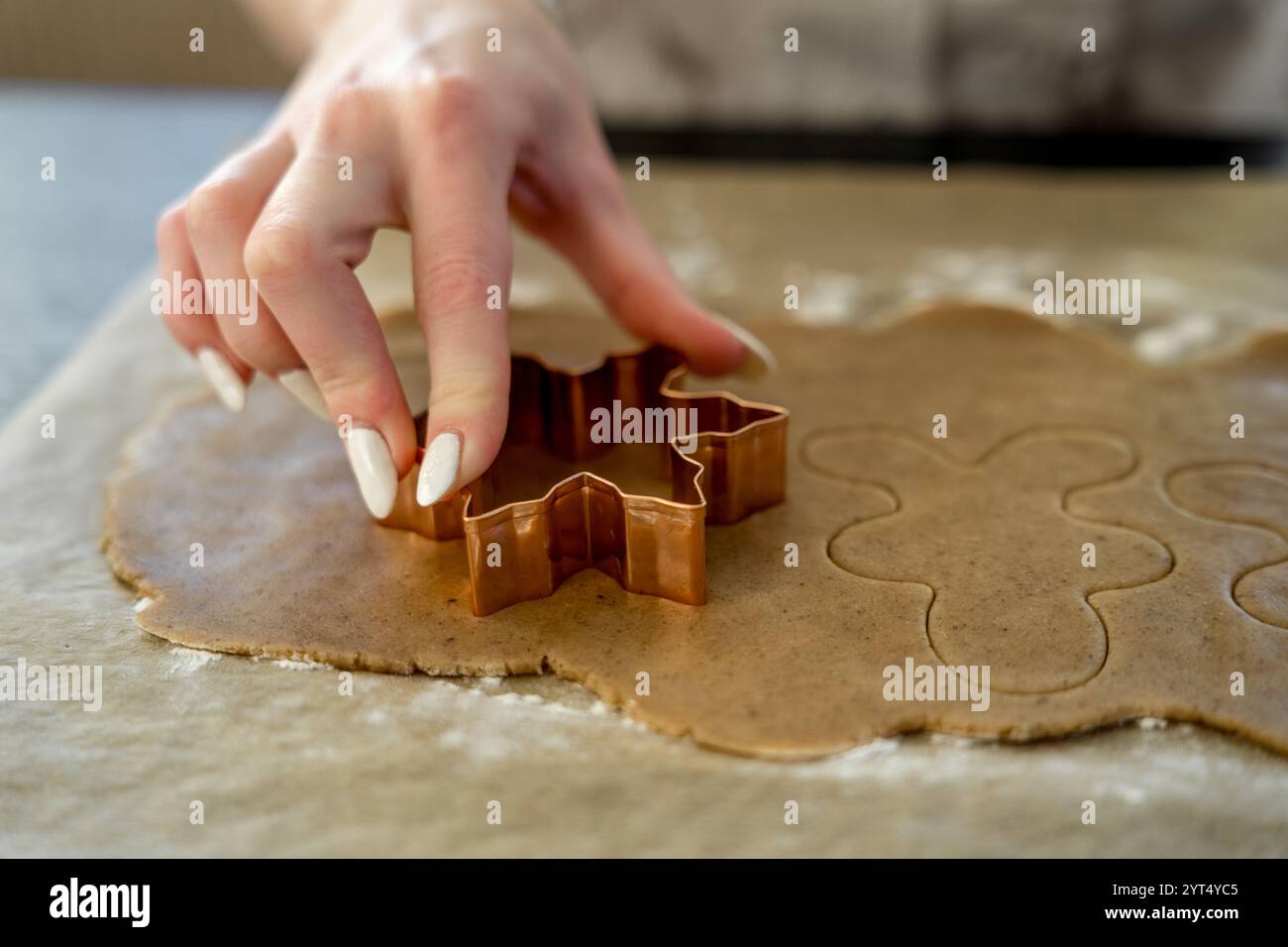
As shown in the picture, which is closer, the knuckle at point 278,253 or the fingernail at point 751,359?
the knuckle at point 278,253

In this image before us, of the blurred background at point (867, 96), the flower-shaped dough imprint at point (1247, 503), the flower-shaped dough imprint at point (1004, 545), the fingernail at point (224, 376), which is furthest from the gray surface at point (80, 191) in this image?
the flower-shaped dough imprint at point (1247, 503)

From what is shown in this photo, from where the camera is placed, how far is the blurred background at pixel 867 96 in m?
2.30

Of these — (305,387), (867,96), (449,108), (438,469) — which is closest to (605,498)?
(438,469)

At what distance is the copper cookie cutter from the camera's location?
3.76ft

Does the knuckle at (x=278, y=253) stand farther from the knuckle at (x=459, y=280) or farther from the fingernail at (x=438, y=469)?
the fingernail at (x=438, y=469)

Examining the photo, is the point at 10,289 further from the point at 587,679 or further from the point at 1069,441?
the point at 1069,441

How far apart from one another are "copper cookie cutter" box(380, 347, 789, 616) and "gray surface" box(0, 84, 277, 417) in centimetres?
88

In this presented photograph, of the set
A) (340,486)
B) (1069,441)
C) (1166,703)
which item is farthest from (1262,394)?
(340,486)

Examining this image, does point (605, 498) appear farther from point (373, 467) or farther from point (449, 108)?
point (449, 108)

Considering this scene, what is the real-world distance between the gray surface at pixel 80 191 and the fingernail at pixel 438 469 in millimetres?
964

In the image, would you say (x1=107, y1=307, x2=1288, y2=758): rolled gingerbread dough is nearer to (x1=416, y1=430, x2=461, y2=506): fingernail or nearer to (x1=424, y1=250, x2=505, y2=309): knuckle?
(x1=416, y1=430, x2=461, y2=506): fingernail

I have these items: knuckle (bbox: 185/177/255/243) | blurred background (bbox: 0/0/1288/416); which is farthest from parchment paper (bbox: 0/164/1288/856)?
blurred background (bbox: 0/0/1288/416)

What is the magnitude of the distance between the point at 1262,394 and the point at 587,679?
1058 mm

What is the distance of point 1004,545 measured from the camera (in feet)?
4.17
